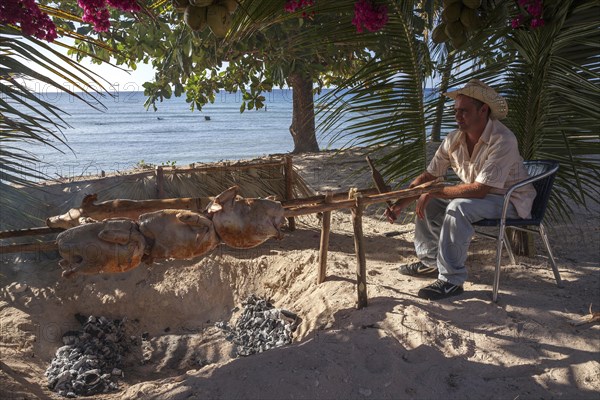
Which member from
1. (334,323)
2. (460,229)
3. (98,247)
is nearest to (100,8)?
(98,247)

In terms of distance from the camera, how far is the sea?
52.3ft

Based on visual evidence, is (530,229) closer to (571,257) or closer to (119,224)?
(571,257)

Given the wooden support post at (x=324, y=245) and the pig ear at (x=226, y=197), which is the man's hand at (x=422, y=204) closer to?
the wooden support post at (x=324, y=245)

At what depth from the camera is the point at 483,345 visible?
287cm

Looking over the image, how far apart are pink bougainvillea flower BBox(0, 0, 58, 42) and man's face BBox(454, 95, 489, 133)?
94.0 inches

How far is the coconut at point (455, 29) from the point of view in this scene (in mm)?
3051

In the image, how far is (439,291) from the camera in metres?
3.38

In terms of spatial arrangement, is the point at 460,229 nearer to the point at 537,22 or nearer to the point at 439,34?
the point at 439,34

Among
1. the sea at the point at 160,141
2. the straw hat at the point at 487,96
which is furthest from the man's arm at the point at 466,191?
the sea at the point at 160,141

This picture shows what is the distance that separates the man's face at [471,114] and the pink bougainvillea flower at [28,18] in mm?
2388

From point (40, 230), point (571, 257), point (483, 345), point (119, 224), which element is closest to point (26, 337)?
point (40, 230)

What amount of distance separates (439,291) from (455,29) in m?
1.53

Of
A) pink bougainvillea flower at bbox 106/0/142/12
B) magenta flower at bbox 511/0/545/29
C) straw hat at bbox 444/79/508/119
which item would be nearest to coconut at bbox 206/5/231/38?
pink bougainvillea flower at bbox 106/0/142/12

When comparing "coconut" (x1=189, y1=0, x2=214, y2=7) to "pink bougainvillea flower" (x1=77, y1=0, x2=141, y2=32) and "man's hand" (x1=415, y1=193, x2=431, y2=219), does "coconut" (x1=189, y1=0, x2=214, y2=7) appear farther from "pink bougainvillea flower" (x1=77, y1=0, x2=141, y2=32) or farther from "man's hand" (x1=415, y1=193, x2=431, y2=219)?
"man's hand" (x1=415, y1=193, x2=431, y2=219)
